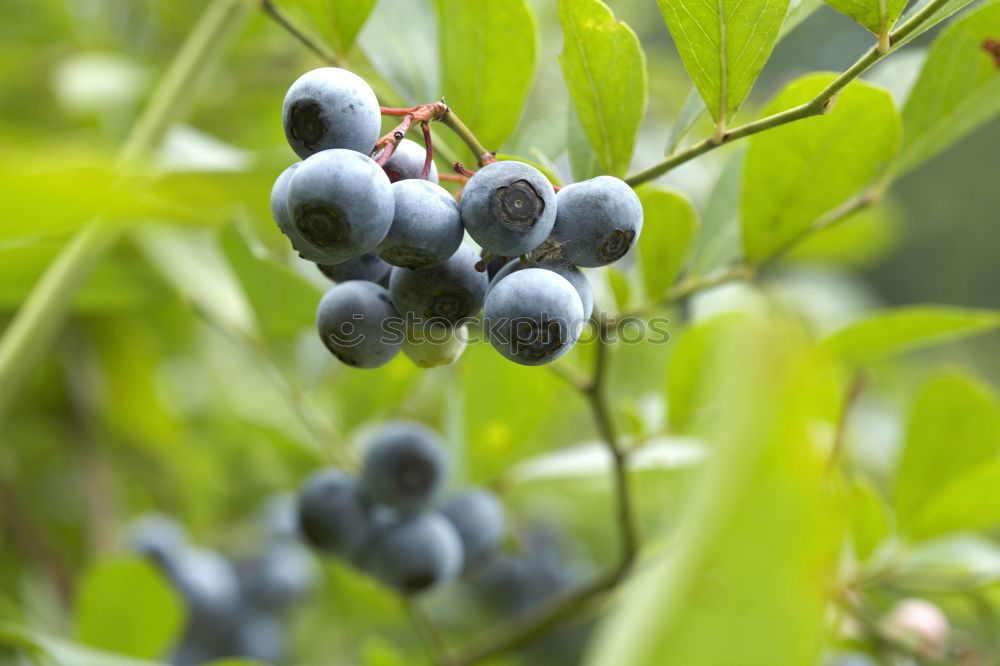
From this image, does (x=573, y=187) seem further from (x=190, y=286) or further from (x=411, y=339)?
(x=190, y=286)

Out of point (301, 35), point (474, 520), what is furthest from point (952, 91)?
point (474, 520)

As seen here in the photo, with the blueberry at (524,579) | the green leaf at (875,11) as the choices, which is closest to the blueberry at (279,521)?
the blueberry at (524,579)

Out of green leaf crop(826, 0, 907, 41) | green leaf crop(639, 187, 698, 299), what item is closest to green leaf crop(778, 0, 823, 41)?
green leaf crop(826, 0, 907, 41)

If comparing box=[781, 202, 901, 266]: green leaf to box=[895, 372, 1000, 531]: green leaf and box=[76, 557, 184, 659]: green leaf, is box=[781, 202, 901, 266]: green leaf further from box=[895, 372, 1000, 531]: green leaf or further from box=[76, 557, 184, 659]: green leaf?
box=[76, 557, 184, 659]: green leaf

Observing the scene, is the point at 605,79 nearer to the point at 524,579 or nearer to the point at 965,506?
the point at 965,506

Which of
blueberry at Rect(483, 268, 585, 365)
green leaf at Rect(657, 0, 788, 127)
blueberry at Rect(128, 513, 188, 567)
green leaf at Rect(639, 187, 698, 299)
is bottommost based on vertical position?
blueberry at Rect(128, 513, 188, 567)

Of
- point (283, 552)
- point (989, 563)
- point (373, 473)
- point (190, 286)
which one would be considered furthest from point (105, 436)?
point (989, 563)
